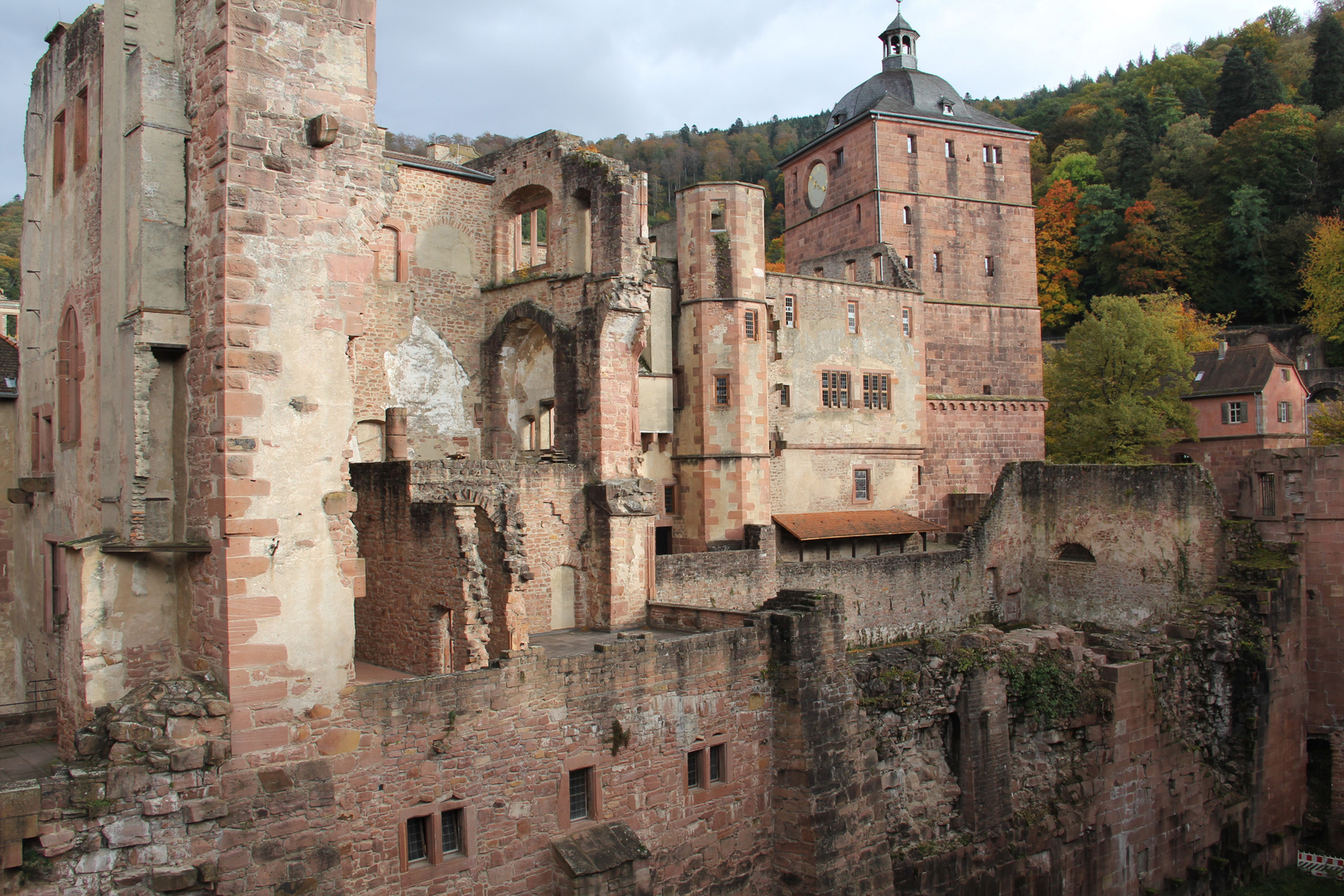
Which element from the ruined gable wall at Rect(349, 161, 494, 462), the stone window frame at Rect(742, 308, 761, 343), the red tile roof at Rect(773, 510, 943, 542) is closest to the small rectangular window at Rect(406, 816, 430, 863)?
the ruined gable wall at Rect(349, 161, 494, 462)

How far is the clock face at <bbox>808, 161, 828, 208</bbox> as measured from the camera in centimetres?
3697

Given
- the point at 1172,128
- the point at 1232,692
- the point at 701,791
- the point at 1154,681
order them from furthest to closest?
the point at 1172,128
the point at 1232,692
the point at 1154,681
the point at 701,791

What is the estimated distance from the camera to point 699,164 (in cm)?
9444

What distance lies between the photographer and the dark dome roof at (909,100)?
35094 millimetres

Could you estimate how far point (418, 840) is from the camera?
11.9 m

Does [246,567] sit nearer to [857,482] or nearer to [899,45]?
[857,482]

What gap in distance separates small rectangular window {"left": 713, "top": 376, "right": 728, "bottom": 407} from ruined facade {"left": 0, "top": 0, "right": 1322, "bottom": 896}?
3.4 inches

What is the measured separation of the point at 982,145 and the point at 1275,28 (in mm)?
54162

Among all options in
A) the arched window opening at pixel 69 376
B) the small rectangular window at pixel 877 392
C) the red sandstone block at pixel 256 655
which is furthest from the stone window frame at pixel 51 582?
the small rectangular window at pixel 877 392

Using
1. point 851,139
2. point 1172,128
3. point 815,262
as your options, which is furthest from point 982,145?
point 1172,128

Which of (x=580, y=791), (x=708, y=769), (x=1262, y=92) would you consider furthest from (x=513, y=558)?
(x=1262, y=92)

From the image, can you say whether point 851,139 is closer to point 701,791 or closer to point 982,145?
point 982,145

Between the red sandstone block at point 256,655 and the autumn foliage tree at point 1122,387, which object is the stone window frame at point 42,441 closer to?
the red sandstone block at point 256,655

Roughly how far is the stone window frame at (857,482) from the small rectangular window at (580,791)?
17851 mm
